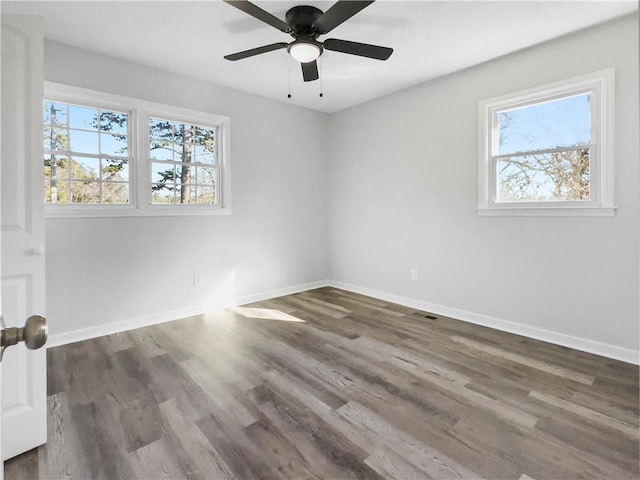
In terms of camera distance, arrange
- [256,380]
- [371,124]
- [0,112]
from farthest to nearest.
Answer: [371,124]
[256,380]
[0,112]

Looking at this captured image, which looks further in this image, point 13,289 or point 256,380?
point 256,380

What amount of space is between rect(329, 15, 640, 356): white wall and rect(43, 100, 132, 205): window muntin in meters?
2.89

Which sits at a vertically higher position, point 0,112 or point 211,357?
point 0,112

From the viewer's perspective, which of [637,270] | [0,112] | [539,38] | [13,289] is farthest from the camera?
[539,38]

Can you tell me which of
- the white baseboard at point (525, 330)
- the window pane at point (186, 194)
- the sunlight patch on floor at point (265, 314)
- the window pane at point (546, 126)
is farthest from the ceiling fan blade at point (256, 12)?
the white baseboard at point (525, 330)

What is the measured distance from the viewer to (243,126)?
4180 millimetres

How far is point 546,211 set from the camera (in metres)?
3.04

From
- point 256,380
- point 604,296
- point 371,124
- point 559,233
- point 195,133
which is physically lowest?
point 256,380

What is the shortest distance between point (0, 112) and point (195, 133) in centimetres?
250

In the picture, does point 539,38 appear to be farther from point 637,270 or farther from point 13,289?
point 13,289

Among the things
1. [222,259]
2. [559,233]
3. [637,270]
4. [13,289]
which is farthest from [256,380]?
[637,270]

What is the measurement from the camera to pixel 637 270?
2600mm

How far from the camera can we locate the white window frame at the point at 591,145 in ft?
8.84

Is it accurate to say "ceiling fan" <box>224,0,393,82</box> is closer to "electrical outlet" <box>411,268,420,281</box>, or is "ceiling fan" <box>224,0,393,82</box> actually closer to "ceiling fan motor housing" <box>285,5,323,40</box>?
"ceiling fan motor housing" <box>285,5,323,40</box>
